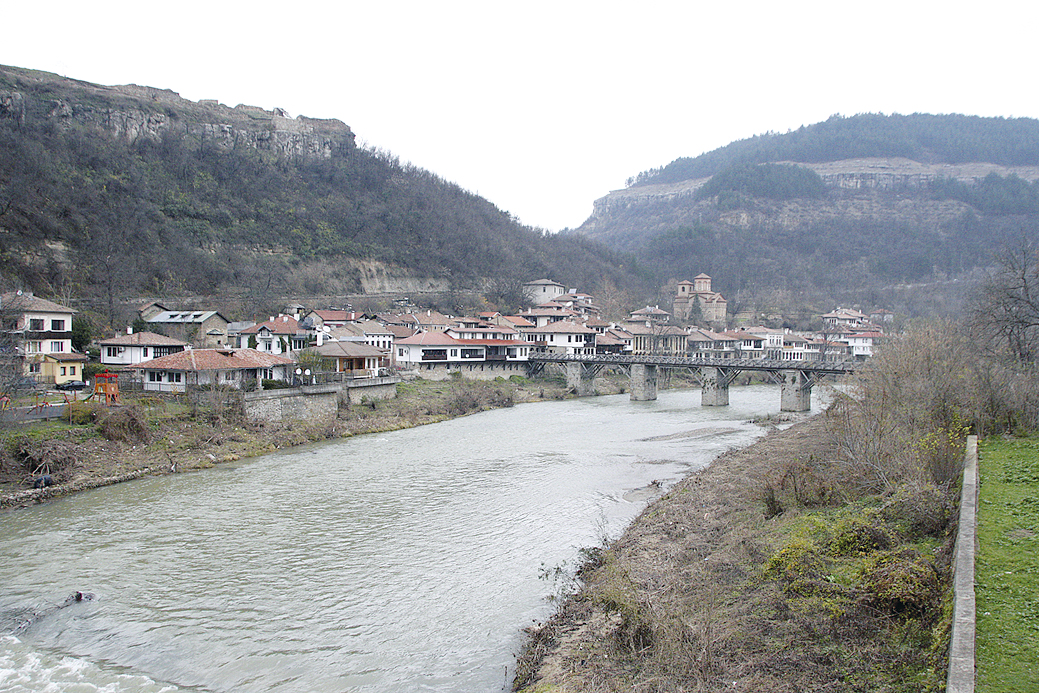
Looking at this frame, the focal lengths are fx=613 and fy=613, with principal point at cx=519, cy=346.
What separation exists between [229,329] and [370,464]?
2736 centimetres

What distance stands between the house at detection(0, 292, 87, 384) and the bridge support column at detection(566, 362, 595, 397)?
33392 mm

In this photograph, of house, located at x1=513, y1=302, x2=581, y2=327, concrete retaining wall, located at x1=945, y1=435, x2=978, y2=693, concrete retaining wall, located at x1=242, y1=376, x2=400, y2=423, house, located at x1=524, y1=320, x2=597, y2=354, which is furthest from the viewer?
house, located at x1=513, y1=302, x2=581, y2=327

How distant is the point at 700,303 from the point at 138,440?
266 feet

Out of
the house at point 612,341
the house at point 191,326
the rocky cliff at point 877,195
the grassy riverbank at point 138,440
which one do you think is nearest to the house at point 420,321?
the house at point 191,326

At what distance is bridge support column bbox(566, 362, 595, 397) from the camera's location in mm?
50938

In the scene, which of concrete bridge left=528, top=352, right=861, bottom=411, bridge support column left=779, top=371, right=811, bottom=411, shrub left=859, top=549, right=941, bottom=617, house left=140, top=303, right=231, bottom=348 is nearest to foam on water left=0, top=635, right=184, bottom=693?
shrub left=859, top=549, right=941, bottom=617

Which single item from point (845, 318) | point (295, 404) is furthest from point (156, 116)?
point (845, 318)

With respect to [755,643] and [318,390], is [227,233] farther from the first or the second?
[755,643]

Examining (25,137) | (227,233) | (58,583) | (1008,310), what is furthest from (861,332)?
(25,137)

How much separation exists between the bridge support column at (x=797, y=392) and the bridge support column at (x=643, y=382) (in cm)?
1023

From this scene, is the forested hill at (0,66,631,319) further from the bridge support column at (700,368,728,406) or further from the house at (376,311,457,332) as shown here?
the bridge support column at (700,368,728,406)

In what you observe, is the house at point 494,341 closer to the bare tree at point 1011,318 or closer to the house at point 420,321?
the house at point 420,321

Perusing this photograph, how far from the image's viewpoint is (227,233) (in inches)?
2660

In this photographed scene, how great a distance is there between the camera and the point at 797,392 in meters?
39.6
